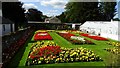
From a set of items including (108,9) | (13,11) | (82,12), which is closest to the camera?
(13,11)

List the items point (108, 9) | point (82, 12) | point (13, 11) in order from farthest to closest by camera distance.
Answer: point (108, 9) < point (82, 12) < point (13, 11)

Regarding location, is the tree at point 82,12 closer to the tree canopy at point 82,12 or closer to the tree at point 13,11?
the tree canopy at point 82,12

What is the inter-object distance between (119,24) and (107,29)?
3.38 metres

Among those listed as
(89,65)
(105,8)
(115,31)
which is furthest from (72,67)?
(105,8)

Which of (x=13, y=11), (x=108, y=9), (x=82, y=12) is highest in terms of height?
(x=108, y=9)

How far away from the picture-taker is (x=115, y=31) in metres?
33.5

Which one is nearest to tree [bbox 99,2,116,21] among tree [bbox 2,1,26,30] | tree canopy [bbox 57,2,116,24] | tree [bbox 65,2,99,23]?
tree canopy [bbox 57,2,116,24]

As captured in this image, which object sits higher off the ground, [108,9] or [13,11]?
[108,9]

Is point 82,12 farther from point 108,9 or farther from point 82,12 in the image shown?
point 108,9

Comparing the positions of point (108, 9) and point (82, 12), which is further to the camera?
point (108, 9)

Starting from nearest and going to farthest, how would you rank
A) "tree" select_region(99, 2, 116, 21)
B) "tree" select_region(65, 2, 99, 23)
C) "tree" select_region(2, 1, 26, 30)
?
"tree" select_region(2, 1, 26, 30)
"tree" select_region(65, 2, 99, 23)
"tree" select_region(99, 2, 116, 21)

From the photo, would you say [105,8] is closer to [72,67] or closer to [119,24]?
[119,24]

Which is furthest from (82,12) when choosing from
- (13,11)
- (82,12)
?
(13,11)

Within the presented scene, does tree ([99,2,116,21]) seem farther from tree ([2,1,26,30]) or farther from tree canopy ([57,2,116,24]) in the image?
tree ([2,1,26,30])
